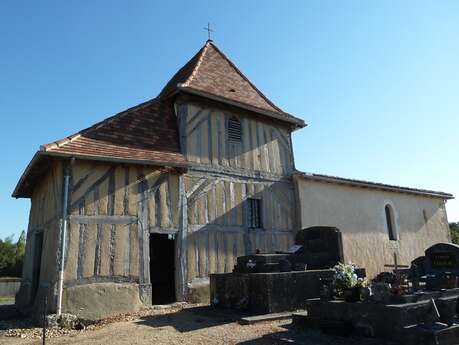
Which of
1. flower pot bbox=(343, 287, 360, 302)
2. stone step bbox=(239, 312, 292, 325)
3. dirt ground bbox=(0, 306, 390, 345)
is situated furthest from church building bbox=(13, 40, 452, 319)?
flower pot bbox=(343, 287, 360, 302)

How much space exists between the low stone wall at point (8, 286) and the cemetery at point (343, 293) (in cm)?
1601

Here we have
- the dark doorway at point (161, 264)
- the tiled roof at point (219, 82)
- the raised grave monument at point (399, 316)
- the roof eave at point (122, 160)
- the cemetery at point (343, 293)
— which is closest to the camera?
the raised grave monument at point (399, 316)

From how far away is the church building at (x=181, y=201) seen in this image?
8.94 metres

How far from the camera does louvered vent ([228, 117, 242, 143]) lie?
40.6 feet

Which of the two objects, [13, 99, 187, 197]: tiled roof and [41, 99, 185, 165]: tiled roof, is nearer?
[13, 99, 187, 197]: tiled roof

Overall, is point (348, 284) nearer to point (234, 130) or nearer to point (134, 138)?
point (134, 138)

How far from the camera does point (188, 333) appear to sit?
6621mm

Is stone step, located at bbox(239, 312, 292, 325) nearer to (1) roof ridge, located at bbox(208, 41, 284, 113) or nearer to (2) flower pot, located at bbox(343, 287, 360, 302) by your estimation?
(2) flower pot, located at bbox(343, 287, 360, 302)

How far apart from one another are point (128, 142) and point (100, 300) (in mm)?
4152

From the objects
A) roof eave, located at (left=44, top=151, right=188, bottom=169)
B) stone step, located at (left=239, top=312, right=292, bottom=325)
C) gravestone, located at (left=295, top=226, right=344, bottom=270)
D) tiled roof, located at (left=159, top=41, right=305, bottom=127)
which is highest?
tiled roof, located at (left=159, top=41, right=305, bottom=127)

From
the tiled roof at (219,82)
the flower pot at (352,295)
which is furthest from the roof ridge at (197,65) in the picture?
the flower pot at (352,295)

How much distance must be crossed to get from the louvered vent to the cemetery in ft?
12.6

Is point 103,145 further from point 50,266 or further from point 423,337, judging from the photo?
point 423,337

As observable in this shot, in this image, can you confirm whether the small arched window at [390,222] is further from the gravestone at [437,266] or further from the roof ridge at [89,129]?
the roof ridge at [89,129]
